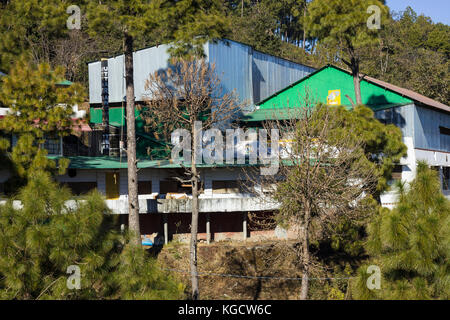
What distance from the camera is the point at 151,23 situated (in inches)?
752

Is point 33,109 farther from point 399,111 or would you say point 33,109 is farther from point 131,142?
point 399,111

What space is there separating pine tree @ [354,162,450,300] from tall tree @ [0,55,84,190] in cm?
1433

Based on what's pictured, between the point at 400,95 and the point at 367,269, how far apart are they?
23819 mm

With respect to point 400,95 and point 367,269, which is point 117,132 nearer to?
point 400,95

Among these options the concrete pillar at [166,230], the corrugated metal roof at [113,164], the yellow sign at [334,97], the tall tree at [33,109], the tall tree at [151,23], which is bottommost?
the concrete pillar at [166,230]

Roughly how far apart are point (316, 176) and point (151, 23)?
825 centimetres

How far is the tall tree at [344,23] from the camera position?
24.6 m

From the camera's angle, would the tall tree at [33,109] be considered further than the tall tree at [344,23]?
No

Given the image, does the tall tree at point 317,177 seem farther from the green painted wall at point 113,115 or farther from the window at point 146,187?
the green painted wall at point 113,115

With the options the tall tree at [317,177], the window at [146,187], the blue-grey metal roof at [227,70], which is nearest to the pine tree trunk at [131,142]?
the tall tree at [317,177]

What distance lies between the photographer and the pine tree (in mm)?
8883

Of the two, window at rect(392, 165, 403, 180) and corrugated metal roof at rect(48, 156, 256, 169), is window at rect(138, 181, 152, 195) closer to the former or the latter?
corrugated metal roof at rect(48, 156, 256, 169)

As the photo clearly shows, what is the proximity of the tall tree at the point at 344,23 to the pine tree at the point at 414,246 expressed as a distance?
1604cm

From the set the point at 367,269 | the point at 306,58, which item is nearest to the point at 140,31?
the point at 367,269
